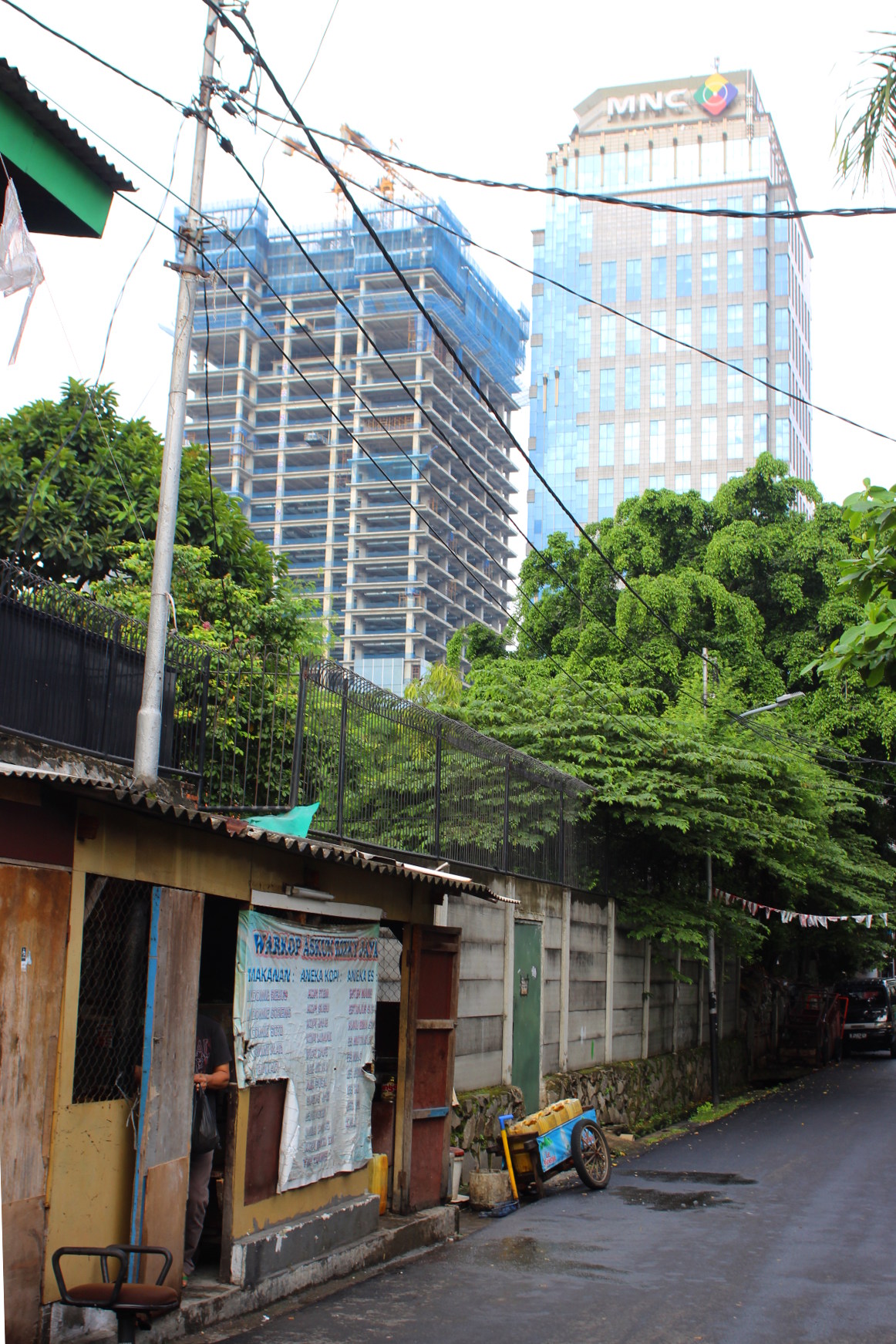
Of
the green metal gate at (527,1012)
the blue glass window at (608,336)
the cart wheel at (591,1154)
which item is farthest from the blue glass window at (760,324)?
the cart wheel at (591,1154)

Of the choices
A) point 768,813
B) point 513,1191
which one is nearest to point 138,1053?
point 513,1191

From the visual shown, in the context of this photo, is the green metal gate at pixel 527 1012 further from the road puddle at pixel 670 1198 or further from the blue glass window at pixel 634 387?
the blue glass window at pixel 634 387

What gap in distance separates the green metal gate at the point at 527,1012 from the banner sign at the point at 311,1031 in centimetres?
481

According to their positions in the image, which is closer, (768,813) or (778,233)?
(768,813)

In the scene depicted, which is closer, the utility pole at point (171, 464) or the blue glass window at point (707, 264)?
the utility pole at point (171, 464)

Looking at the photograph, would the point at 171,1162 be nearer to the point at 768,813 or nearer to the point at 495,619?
the point at 768,813

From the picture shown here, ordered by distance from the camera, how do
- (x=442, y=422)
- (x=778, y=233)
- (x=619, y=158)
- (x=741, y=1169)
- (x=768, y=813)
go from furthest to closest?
1. (x=442, y=422)
2. (x=619, y=158)
3. (x=778, y=233)
4. (x=768, y=813)
5. (x=741, y=1169)

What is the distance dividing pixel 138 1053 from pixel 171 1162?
630 millimetres

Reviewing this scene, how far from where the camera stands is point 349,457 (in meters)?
123

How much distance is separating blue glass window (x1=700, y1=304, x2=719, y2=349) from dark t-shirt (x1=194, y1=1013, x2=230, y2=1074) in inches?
4224

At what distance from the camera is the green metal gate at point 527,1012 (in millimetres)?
14320

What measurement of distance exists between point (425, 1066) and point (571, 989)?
6168 millimetres

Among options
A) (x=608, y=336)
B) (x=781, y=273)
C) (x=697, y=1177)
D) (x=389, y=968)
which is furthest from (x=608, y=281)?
(x=389, y=968)

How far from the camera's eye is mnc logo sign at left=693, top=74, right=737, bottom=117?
115000mm
